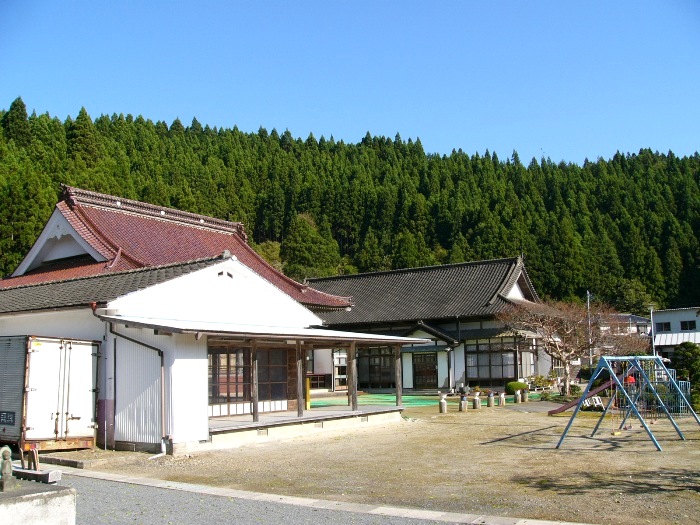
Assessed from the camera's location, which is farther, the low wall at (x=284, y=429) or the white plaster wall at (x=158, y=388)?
the low wall at (x=284, y=429)

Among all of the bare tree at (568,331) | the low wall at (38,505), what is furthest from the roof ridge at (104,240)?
the bare tree at (568,331)

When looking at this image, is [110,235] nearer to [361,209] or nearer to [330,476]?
[330,476]

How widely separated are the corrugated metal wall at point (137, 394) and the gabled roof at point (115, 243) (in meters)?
6.23

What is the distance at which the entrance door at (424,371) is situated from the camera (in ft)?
102

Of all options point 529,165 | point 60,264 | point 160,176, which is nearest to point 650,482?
point 60,264

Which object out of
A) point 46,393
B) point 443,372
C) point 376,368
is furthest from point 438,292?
point 46,393

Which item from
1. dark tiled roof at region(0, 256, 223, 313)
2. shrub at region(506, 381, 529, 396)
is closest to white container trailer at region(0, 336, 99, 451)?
dark tiled roof at region(0, 256, 223, 313)

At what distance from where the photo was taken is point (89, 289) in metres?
14.0

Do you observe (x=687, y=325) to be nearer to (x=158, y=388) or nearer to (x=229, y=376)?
(x=229, y=376)

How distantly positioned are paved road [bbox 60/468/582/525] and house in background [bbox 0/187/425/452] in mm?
3021

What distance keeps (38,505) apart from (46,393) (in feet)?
23.1

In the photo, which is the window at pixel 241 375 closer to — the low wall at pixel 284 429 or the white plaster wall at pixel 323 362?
the low wall at pixel 284 429

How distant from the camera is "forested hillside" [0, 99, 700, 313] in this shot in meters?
59.5

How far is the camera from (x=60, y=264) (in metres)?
20.3
